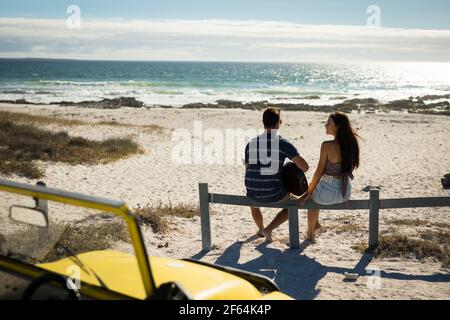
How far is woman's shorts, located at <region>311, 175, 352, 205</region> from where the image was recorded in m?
7.30

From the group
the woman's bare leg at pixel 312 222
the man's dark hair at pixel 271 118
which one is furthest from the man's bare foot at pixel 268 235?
the man's dark hair at pixel 271 118

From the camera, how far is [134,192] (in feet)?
39.4

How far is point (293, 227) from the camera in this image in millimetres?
7527

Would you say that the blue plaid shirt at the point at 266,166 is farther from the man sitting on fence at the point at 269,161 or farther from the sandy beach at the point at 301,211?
the sandy beach at the point at 301,211

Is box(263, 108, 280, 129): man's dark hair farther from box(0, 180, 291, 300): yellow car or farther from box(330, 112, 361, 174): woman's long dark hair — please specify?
box(0, 180, 291, 300): yellow car

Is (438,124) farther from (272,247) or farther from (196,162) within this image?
(272,247)

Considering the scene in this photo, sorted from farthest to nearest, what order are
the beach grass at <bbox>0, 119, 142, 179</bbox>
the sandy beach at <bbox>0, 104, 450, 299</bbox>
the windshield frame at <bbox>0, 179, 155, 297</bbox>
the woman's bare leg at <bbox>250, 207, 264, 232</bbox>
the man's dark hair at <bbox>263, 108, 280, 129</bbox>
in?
the beach grass at <bbox>0, 119, 142, 179</bbox> → the woman's bare leg at <bbox>250, 207, 264, 232</bbox> → the man's dark hair at <bbox>263, 108, 280, 129</bbox> → the sandy beach at <bbox>0, 104, 450, 299</bbox> → the windshield frame at <bbox>0, 179, 155, 297</bbox>

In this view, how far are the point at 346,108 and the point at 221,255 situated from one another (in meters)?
38.1

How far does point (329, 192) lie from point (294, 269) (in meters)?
1.16

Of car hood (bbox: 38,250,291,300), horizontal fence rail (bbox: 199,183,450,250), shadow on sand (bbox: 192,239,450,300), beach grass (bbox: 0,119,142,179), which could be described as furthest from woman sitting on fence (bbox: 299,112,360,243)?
beach grass (bbox: 0,119,142,179)

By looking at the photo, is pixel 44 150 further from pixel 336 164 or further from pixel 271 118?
pixel 336 164

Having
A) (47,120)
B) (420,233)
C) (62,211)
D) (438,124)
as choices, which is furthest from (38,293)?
(438,124)

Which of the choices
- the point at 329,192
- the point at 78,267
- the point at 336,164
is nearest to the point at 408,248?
the point at 329,192

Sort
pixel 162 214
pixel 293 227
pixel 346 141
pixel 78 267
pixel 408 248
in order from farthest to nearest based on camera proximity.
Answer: pixel 162 214 → pixel 408 248 → pixel 293 227 → pixel 346 141 → pixel 78 267
